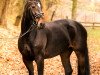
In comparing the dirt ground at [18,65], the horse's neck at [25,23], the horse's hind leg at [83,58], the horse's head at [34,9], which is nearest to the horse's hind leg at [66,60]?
the horse's hind leg at [83,58]

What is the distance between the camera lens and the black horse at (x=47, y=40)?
24.1 feet

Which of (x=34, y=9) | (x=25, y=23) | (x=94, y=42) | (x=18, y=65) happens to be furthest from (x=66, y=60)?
(x=94, y=42)

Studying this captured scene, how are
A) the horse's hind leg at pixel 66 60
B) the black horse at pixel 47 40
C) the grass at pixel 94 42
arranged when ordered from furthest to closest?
the grass at pixel 94 42 → the horse's hind leg at pixel 66 60 → the black horse at pixel 47 40

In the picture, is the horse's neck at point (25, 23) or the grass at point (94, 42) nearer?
the horse's neck at point (25, 23)

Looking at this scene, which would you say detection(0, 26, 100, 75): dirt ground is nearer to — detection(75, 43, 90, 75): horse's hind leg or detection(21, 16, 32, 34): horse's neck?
detection(75, 43, 90, 75): horse's hind leg

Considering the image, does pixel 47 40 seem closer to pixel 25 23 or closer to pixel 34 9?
pixel 25 23

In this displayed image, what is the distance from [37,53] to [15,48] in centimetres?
766

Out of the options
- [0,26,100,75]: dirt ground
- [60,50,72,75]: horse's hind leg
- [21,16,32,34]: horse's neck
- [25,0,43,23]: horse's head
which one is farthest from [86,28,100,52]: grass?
[25,0,43,23]: horse's head

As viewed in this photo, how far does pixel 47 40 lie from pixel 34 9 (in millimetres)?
1071

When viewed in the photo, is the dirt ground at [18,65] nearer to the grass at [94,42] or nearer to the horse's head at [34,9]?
the horse's head at [34,9]

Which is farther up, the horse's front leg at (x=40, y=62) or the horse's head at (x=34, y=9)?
the horse's head at (x=34, y=9)

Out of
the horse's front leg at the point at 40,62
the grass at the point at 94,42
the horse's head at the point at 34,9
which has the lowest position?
the grass at the point at 94,42

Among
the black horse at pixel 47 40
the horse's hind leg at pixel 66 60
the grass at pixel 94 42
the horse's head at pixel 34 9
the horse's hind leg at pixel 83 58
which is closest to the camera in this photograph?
the horse's head at pixel 34 9

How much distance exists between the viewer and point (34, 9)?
7098mm
